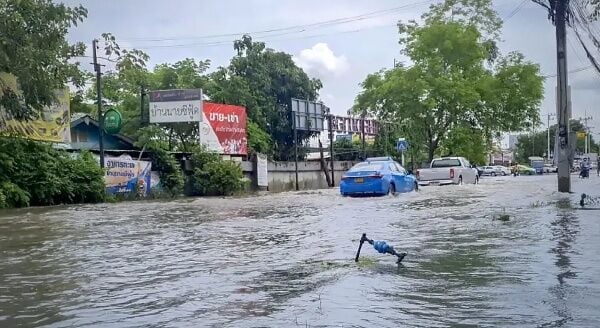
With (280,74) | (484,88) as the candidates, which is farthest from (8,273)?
(484,88)

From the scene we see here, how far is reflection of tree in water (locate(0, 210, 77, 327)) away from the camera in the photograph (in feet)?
18.2

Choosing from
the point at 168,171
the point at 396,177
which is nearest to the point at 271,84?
the point at 168,171

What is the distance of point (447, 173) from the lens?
95.9 ft

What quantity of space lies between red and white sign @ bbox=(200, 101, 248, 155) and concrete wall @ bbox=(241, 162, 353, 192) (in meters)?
1.13

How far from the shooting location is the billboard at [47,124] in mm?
22828

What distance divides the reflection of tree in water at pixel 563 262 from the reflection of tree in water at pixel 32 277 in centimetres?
406

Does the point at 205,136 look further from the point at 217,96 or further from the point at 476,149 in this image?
the point at 476,149

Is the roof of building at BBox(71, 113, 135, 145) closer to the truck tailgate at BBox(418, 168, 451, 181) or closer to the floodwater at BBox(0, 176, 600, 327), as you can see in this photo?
the truck tailgate at BBox(418, 168, 451, 181)

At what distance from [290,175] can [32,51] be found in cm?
2049

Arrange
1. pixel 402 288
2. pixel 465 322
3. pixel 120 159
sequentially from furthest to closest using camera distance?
pixel 120 159
pixel 402 288
pixel 465 322

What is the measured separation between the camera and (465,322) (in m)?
4.88

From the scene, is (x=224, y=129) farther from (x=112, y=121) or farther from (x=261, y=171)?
(x=112, y=121)

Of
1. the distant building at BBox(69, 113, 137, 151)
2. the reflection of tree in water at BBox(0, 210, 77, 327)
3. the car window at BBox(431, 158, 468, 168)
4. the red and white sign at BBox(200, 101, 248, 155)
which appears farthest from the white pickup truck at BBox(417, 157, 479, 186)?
the reflection of tree in water at BBox(0, 210, 77, 327)

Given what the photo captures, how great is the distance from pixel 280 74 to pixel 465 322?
123 ft
